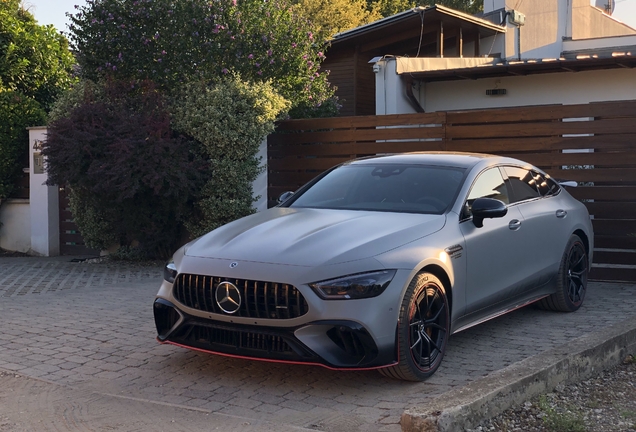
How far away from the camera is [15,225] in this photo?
1423 cm

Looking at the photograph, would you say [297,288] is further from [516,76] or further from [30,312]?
[516,76]

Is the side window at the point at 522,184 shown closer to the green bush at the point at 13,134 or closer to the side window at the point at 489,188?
the side window at the point at 489,188

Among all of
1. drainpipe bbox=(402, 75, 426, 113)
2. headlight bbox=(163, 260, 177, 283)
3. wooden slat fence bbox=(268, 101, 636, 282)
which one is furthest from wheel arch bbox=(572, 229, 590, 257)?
drainpipe bbox=(402, 75, 426, 113)

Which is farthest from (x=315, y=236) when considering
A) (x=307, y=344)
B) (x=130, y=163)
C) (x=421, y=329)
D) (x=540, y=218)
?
(x=130, y=163)

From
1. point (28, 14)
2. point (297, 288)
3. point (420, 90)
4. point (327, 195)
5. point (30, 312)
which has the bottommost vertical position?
point (30, 312)

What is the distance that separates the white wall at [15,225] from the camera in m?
14.0

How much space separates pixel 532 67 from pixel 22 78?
998 cm

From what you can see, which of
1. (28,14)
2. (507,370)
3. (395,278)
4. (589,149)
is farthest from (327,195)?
(28,14)

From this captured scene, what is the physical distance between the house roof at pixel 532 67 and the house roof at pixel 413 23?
1.69 meters

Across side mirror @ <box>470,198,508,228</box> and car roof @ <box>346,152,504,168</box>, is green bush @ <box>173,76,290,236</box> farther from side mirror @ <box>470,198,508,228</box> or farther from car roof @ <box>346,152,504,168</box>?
side mirror @ <box>470,198,508,228</box>

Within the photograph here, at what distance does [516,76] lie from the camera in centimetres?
1563

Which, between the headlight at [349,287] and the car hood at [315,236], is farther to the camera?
the car hood at [315,236]

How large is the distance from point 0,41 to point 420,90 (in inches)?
336

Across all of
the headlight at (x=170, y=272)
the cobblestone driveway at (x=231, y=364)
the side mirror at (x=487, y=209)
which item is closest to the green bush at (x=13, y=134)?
the cobblestone driveway at (x=231, y=364)
